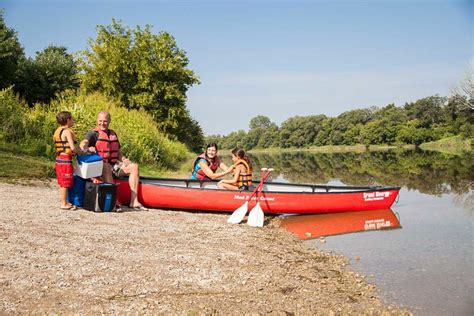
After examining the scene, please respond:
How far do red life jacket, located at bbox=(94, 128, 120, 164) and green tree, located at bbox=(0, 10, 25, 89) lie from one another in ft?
→ 77.8

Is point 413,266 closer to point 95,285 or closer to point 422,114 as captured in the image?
point 95,285

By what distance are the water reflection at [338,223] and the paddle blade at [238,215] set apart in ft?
2.90

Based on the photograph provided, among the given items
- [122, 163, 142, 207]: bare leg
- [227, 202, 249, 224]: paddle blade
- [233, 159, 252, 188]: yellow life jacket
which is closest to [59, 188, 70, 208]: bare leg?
[122, 163, 142, 207]: bare leg

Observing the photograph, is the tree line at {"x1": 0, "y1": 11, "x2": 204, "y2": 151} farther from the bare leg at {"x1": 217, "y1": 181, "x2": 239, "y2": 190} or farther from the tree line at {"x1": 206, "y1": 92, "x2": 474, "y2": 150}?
the tree line at {"x1": 206, "y1": 92, "x2": 474, "y2": 150}

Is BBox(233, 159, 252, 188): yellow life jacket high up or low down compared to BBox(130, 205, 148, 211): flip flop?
up

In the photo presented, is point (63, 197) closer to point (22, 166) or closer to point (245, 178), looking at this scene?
point (245, 178)

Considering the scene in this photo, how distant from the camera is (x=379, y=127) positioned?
8438 cm

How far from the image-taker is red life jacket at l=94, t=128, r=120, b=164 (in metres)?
8.89

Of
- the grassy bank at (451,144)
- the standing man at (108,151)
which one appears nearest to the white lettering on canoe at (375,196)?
the standing man at (108,151)

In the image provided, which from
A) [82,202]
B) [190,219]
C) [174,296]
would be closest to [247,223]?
[190,219]

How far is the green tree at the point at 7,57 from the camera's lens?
29469 mm

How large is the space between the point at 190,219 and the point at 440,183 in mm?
11767

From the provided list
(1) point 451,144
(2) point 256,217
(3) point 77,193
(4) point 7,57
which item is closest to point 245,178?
(2) point 256,217

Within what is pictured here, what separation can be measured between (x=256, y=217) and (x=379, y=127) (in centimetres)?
8013
